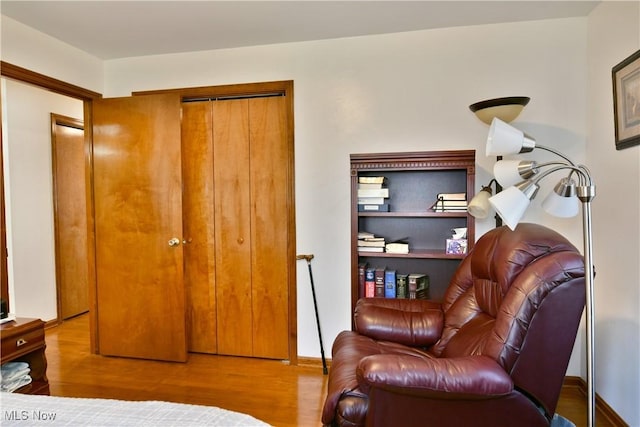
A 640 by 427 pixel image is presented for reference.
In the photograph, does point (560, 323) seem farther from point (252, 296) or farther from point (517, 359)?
point (252, 296)

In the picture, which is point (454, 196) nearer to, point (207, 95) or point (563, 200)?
point (563, 200)

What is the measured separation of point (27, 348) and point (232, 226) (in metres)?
1.50

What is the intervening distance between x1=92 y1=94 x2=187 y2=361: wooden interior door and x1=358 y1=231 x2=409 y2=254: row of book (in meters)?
1.41

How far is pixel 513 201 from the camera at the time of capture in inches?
52.2

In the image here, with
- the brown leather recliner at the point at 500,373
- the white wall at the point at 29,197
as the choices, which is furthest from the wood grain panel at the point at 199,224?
the brown leather recliner at the point at 500,373

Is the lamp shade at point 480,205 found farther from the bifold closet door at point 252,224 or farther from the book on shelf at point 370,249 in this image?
the bifold closet door at point 252,224

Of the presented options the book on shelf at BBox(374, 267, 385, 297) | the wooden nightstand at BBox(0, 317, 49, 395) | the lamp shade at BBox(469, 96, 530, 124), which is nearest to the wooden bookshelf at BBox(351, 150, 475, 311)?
the book on shelf at BBox(374, 267, 385, 297)

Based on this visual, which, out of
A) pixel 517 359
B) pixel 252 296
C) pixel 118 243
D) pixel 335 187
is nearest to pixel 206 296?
pixel 252 296

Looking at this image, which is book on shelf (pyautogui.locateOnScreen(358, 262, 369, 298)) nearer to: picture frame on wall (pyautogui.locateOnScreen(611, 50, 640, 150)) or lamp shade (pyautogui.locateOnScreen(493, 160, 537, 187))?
lamp shade (pyautogui.locateOnScreen(493, 160, 537, 187))

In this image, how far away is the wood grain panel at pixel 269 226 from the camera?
121 inches

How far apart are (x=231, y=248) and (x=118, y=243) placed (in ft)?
2.99

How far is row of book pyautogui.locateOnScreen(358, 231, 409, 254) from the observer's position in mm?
2674

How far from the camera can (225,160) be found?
A: 3.15m

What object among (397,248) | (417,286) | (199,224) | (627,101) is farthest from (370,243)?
(627,101)
